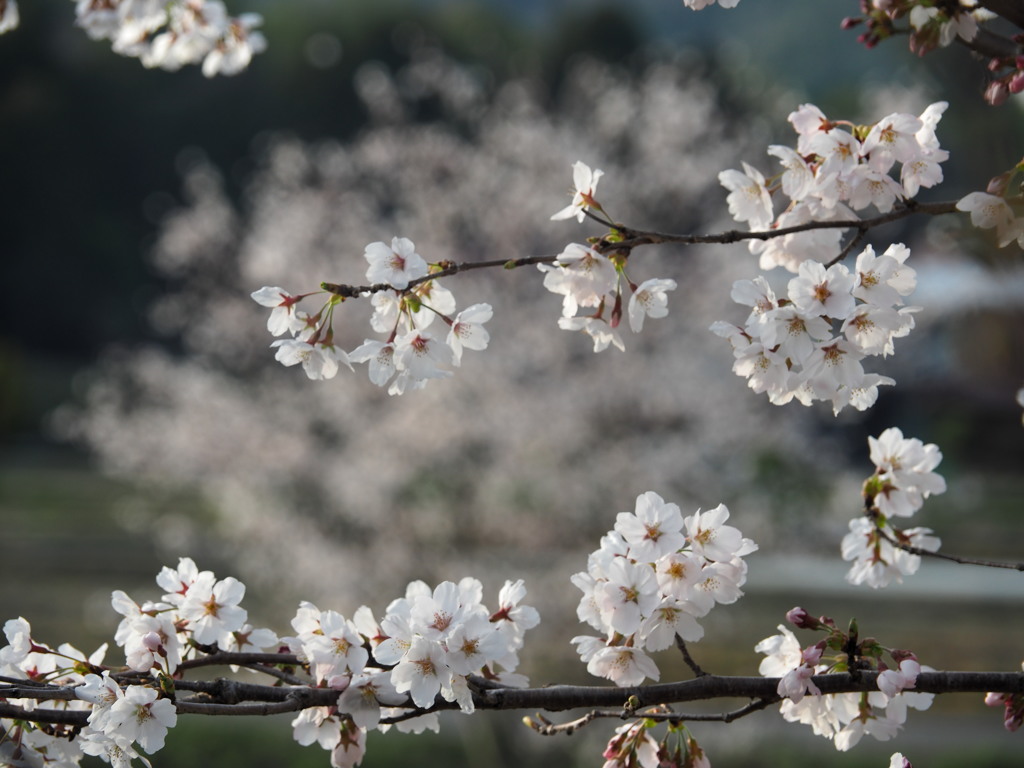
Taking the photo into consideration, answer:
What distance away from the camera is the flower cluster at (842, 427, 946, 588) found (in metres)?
1.38

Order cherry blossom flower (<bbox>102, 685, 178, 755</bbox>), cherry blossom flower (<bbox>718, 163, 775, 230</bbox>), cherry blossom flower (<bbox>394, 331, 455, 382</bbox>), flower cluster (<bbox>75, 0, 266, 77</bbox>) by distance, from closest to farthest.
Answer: cherry blossom flower (<bbox>102, 685, 178, 755</bbox>) < cherry blossom flower (<bbox>394, 331, 455, 382</bbox>) < cherry blossom flower (<bbox>718, 163, 775, 230</bbox>) < flower cluster (<bbox>75, 0, 266, 77</bbox>)

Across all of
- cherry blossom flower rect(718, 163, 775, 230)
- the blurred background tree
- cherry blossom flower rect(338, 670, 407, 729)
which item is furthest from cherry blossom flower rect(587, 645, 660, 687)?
the blurred background tree

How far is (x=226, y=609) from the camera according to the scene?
1.30 metres

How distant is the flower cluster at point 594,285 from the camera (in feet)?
4.00

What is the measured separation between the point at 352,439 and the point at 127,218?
25.6 metres

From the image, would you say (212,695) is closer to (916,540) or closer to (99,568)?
(916,540)

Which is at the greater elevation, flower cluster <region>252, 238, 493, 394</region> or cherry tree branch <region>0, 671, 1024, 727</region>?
flower cluster <region>252, 238, 493, 394</region>

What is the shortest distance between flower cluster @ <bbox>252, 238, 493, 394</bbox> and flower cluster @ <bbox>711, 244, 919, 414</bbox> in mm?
290

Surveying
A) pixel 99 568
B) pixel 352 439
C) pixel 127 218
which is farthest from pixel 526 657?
pixel 127 218

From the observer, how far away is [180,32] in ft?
6.97

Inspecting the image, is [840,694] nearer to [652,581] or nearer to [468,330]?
[652,581]

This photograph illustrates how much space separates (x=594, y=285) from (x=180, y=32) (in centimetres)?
127

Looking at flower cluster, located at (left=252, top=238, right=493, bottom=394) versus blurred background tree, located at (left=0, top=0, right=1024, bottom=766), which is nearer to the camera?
flower cluster, located at (left=252, top=238, right=493, bottom=394)

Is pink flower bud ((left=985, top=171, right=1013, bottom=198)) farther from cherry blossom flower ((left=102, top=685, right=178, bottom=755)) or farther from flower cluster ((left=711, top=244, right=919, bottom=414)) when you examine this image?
cherry blossom flower ((left=102, top=685, right=178, bottom=755))
